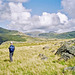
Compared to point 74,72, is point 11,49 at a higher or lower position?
higher

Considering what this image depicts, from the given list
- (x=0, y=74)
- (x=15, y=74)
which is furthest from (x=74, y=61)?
(x=0, y=74)

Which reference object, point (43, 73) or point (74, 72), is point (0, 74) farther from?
point (74, 72)

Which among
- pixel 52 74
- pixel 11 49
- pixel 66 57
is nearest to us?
pixel 52 74

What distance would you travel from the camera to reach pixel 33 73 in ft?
35.9

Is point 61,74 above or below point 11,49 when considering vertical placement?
below

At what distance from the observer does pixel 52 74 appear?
10250mm

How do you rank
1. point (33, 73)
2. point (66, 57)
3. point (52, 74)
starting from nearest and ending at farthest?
point (52, 74) < point (33, 73) < point (66, 57)

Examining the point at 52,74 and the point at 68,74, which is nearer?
the point at 68,74

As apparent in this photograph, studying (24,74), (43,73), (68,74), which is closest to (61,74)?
(68,74)

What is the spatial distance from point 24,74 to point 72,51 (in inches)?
399

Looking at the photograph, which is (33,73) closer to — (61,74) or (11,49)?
(61,74)

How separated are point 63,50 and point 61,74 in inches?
428

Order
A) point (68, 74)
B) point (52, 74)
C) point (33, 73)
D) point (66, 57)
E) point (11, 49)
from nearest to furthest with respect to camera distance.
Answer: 1. point (68, 74)
2. point (52, 74)
3. point (33, 73)
4. point (66, 57)
5. point (11, 49)

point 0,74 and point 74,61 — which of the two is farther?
point 74,61
